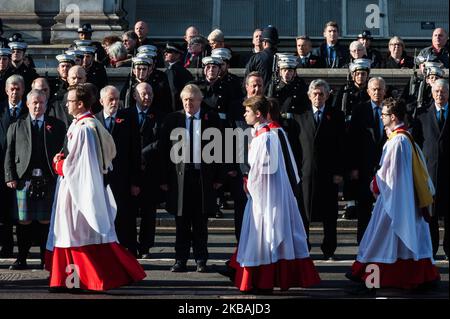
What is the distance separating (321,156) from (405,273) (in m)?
2.41

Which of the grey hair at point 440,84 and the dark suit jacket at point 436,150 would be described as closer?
the grey hair at point 440,84

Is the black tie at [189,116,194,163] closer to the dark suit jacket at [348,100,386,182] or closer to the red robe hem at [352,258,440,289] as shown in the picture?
the dark suit jacket at [348,100,386,182]

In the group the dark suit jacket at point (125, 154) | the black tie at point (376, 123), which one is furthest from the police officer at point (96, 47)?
the black tie at point (376, 123)

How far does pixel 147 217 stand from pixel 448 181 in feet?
11.1

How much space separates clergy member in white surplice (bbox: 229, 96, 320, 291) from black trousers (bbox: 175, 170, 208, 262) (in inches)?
43.9

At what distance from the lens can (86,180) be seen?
13086 mm

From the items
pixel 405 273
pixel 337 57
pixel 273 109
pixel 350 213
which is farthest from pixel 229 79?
pixel 405 273

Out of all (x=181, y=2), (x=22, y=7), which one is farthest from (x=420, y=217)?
(x=181, y=2)

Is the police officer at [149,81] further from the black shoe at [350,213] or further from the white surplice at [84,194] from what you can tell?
the white surplice at [84,194]

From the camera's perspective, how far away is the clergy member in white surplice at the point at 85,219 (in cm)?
1302

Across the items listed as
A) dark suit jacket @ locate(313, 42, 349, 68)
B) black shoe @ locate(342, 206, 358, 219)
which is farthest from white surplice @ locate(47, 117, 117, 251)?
dark suit jacket @ locate(313, 42, 349, 68)

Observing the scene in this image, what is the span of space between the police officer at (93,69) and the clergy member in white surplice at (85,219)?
381 centimetres

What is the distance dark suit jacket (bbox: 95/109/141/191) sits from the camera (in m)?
14.9

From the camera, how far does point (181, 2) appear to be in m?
25.0
